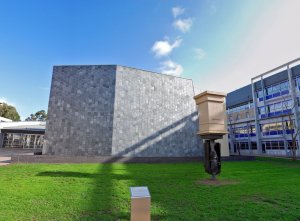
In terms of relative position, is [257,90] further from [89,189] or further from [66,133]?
[89,189]

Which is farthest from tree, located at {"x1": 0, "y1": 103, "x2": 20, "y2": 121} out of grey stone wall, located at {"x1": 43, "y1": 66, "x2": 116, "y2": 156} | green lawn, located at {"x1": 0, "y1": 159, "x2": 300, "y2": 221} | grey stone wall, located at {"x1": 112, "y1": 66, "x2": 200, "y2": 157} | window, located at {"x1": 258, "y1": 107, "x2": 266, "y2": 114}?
window, located at {"x1": 258, "y1": 107, "x2": 266, "y2": 114}

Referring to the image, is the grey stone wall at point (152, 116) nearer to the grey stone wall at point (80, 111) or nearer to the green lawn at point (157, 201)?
the grey stone wall at point (80, 111)

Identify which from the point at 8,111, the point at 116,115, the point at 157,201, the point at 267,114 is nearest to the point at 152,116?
the point at 116,115

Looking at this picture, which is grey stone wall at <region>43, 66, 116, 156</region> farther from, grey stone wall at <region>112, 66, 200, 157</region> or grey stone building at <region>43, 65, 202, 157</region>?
grey stone wall at <region>112, 66, 200, 157</region>

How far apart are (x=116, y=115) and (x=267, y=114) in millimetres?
33116

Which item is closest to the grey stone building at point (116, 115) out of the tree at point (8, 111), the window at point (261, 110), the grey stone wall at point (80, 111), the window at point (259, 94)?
the grey stone wall at point (80, 111)

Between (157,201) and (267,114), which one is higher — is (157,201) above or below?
below

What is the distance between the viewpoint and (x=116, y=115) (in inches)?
843

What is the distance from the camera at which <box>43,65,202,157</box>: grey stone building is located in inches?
813

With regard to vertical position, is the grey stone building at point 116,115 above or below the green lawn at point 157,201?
above

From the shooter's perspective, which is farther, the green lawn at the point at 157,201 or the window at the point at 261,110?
the window at the point at 261,110

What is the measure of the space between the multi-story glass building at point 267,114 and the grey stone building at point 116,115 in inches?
823

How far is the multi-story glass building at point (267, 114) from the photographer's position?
35.7 m

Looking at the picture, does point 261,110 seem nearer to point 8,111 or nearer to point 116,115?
point 116,115
